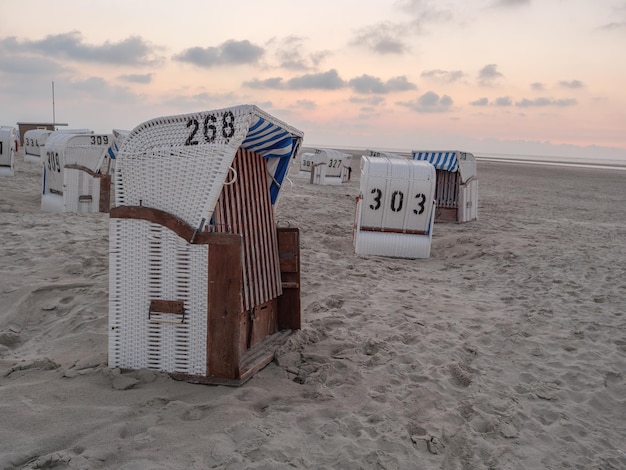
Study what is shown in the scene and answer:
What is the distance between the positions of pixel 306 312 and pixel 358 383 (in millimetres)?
1955

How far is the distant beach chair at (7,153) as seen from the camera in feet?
57.1

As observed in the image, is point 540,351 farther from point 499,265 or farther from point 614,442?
point 499,265

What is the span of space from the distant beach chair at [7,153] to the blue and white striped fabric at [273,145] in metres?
15.4

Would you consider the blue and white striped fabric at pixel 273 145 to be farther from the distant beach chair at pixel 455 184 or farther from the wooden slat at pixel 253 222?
the distant beach chair at pixel 455 184

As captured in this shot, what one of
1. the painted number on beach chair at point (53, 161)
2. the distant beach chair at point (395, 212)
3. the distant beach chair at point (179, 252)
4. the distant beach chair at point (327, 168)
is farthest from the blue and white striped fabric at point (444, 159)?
the distant beach chair at point (179, 252)

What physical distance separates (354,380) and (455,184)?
1164 centimetres

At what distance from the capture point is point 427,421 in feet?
12.4

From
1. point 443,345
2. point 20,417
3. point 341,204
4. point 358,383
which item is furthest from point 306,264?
point 341,204

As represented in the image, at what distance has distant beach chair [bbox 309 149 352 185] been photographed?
25.4 meters

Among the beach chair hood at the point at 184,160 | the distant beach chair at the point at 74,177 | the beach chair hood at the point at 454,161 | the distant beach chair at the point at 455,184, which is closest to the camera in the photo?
the beach chair hood at the point at 184,160

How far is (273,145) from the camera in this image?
5.07 metres

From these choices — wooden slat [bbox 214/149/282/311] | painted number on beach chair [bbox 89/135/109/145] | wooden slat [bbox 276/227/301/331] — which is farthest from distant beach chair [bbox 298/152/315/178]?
wooden slat [bbox 214/149/282/311]

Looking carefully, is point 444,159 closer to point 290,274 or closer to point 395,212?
point 395,212

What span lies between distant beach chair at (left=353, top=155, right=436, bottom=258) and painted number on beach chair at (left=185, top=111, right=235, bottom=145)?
20.8 ft
